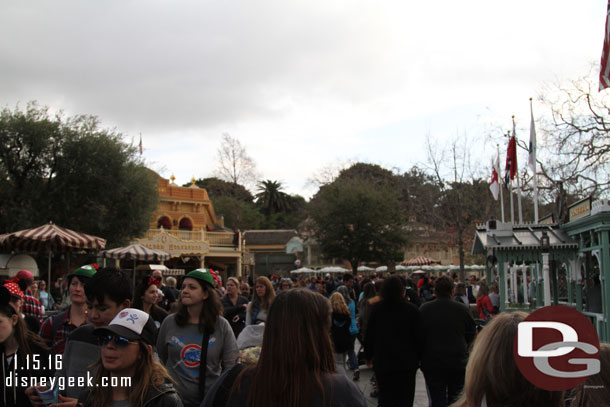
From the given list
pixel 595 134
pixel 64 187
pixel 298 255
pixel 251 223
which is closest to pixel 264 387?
pixel 595 134

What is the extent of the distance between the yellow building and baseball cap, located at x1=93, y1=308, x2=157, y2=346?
1564 inches

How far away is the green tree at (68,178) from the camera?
28.4 m

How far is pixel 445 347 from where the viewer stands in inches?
260

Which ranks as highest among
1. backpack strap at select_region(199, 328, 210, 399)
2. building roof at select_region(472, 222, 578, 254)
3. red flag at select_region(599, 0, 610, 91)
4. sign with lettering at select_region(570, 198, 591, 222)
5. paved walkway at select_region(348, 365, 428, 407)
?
red flag at select_region(599, 0, 610, 91)

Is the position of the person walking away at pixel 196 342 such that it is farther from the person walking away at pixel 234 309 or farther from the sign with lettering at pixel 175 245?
the sign with lettering at pixel 175 245

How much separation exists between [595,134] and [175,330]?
21181mm

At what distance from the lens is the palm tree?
8238 centimetres

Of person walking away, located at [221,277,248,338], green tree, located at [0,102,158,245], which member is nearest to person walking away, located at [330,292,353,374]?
person walking away, located at [221,277,248,338]

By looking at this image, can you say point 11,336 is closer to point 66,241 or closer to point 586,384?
point 586,384

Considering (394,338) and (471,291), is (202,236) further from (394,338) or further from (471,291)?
(394,338)

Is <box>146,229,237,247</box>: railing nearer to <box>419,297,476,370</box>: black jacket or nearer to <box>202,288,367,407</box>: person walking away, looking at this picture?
<box>419,297,476,370</box>: black jacket

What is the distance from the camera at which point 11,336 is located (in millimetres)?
4230

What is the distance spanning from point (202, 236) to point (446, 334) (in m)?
38.8

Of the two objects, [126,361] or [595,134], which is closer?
[126,361]
